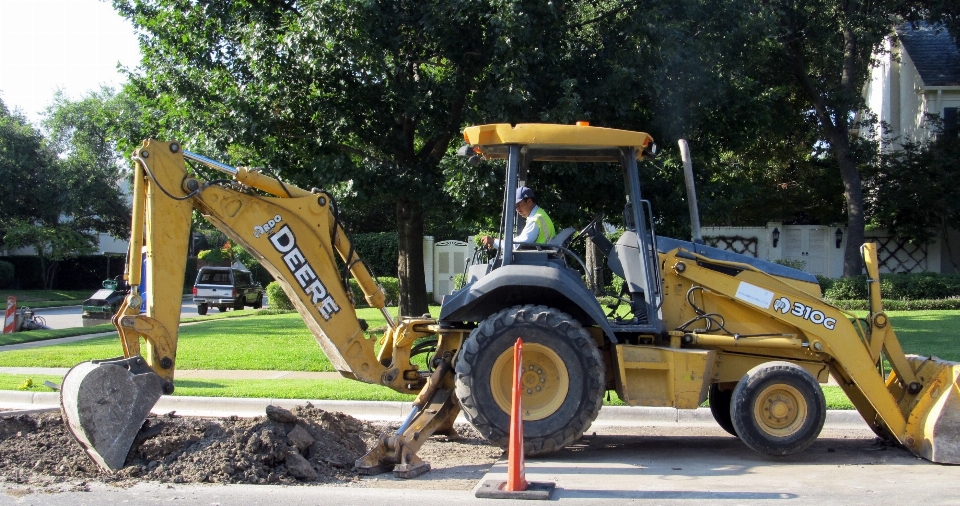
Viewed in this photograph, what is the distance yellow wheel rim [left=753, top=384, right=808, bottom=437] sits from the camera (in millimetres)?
7305

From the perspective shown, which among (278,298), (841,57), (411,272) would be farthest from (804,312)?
(278,298)

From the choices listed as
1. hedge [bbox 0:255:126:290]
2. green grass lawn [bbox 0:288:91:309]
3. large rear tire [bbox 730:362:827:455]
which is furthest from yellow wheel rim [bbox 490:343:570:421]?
hedge [bbox 0:255:126:290]

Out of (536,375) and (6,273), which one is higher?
(6,273)

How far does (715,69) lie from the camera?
13.9 metres

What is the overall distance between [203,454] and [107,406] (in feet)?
2.58

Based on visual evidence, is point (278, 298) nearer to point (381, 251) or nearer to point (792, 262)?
point (381, 251)

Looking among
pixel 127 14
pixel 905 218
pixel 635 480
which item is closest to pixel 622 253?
pixel 635 480

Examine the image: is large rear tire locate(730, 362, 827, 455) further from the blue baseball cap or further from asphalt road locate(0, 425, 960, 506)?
the blue baseball cap

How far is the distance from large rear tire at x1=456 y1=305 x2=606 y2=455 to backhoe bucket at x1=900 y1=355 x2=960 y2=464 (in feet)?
8.84

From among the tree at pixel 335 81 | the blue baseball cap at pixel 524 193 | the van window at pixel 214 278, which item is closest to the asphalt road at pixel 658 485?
the blue baseball cap at pixel 524 193

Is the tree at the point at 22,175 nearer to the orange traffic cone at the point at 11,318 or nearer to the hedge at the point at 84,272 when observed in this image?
the hedge at the point at 84,272

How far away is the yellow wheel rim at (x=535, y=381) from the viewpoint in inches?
283

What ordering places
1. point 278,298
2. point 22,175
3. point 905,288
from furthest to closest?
point 22,175 < point 278,298 < point 905,288

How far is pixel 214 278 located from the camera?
31453mm
